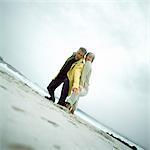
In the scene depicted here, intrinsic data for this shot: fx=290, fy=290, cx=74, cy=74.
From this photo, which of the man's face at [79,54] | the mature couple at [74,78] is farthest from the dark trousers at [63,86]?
the man's face at [79,54]

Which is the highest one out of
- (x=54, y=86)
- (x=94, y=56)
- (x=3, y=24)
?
(x=94, y=56)

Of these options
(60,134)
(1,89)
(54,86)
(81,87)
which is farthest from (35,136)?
(54,86)

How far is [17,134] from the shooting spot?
1900 mm

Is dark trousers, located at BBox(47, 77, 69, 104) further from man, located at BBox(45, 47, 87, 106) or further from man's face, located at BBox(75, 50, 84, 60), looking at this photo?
man's face, located at BBox(75, 50, 84, 60)

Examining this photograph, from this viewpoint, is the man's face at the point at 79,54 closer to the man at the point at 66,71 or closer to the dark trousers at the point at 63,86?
the man at the point at 66,71

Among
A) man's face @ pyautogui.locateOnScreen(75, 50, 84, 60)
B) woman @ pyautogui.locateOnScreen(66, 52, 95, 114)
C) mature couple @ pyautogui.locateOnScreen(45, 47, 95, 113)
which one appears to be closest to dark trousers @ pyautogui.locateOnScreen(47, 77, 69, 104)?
mature couple @ pyautogui.locateOnScreen(45, 47, 95, 113)

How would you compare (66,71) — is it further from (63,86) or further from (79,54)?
(79,54)

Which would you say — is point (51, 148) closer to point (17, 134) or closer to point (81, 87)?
point (17, 134)

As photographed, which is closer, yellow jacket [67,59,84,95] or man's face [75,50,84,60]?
yellow jacket [67,59,84,95]

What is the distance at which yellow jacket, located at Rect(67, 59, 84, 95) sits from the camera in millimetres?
4129

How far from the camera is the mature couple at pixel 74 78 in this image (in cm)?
418

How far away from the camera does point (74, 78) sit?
164 inches

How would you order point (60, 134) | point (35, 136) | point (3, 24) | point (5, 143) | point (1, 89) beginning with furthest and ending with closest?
point (3, 24), point (1, 89), point (60, 134), point (35, 136), point (5, 143)

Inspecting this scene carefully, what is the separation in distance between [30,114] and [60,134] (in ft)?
1.06
